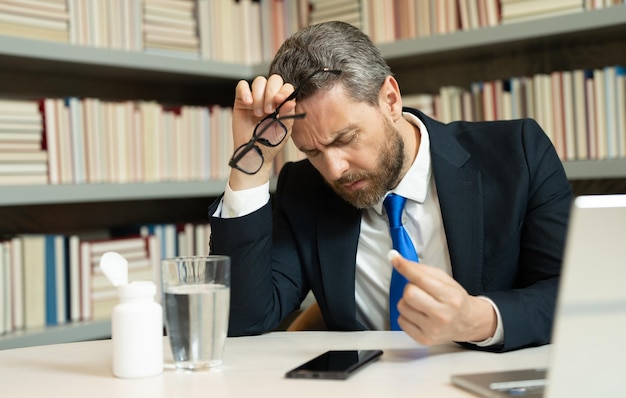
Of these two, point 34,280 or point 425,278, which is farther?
point 34,280

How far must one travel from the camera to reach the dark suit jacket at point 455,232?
1435mm

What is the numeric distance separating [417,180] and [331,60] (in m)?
0.31

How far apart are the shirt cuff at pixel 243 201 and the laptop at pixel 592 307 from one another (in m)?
0.80

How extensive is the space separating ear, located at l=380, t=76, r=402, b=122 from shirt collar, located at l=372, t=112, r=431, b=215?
0.09 m

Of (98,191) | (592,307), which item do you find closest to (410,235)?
(592,307)

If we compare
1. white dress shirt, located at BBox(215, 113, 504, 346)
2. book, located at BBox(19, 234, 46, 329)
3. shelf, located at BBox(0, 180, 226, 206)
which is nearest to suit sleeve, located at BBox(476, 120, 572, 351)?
white dress shirt, located at BBox(215, 113, 504, 346)

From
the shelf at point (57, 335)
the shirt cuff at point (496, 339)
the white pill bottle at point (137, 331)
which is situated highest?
the white pill bottle at point (137, 331)

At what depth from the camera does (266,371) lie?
1.03 meters

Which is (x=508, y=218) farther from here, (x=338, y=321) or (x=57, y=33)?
(x=57, y=33)

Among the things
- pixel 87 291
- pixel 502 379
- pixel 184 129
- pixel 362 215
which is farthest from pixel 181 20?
pixel 502 379

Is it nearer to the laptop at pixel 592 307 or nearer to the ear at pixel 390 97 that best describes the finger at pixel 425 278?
the laptop at pixel 592 307

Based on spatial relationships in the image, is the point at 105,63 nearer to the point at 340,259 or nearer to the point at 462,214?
the point at 340,259

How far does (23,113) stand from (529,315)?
1.70 metres

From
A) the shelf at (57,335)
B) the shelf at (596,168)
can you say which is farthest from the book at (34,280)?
the shelf at (596,168)
